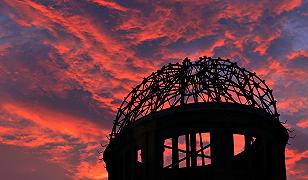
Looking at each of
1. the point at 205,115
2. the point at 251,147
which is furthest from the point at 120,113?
the point at 251,147

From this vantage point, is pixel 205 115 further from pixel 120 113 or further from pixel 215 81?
pixel 120 113

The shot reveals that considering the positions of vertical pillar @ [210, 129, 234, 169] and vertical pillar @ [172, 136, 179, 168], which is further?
vertical pillar @ [172, 136, 179, 168]

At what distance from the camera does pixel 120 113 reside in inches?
1578

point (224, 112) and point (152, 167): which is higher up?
point (224, 112)

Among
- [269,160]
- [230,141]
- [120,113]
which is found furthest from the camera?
[120,113]

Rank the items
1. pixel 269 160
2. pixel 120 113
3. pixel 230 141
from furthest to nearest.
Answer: pixel 120 113, pixel 269 160, pixel 230 141

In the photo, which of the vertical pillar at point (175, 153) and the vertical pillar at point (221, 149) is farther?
the vertical pillar at point (175, 153)

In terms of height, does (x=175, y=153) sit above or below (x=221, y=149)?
above

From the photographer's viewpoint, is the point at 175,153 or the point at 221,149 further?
the point at 175,153

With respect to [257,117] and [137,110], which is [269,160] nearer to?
[257,117]

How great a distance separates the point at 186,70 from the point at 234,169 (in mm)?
8322

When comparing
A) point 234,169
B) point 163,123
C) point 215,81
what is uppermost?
point 215,81

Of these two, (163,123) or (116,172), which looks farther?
(116,172)

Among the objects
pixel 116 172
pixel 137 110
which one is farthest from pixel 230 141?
pixel 116 172
